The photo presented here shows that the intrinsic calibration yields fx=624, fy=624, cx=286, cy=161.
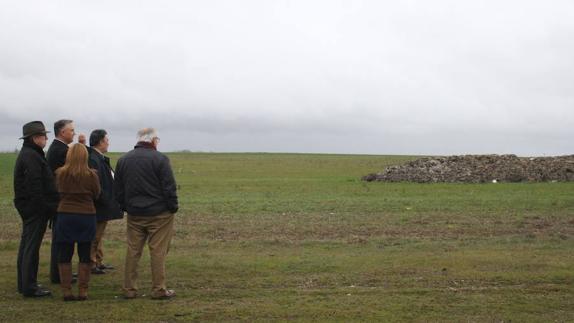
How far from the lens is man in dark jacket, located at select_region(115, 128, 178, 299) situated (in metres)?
8.55

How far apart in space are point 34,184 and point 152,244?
1.86 meters

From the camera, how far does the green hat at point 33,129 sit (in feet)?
29.0

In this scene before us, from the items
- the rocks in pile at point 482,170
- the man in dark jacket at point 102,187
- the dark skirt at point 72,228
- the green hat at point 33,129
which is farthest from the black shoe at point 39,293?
the rocks in pile at point 482,170

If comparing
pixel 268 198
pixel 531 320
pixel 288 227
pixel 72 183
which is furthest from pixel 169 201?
pixel 268 198

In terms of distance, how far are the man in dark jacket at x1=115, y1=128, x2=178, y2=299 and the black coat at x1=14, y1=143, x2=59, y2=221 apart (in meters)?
0.98

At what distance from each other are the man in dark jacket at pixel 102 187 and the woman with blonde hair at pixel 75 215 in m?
1.04

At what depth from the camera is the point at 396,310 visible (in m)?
7.88

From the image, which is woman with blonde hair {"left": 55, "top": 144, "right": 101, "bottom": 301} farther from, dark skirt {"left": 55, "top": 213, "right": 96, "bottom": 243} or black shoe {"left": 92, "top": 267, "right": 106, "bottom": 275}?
black shoe {"left": 92, "top": 267, "right": 106, "bottom": 275}

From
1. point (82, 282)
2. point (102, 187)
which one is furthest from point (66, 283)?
point (102, 187)

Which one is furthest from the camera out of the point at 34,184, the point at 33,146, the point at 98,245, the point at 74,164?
the point at 98,245

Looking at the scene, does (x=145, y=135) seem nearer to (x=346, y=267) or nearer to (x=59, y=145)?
(x=59, y=145)

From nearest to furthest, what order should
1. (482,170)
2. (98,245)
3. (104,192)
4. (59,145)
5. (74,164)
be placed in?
(74,164) → (59,145) → (104,192) → (98,245) → (482,170)

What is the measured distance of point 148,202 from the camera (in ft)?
28.0

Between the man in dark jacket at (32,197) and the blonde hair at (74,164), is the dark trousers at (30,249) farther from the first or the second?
the blonde hair at (74,164)
